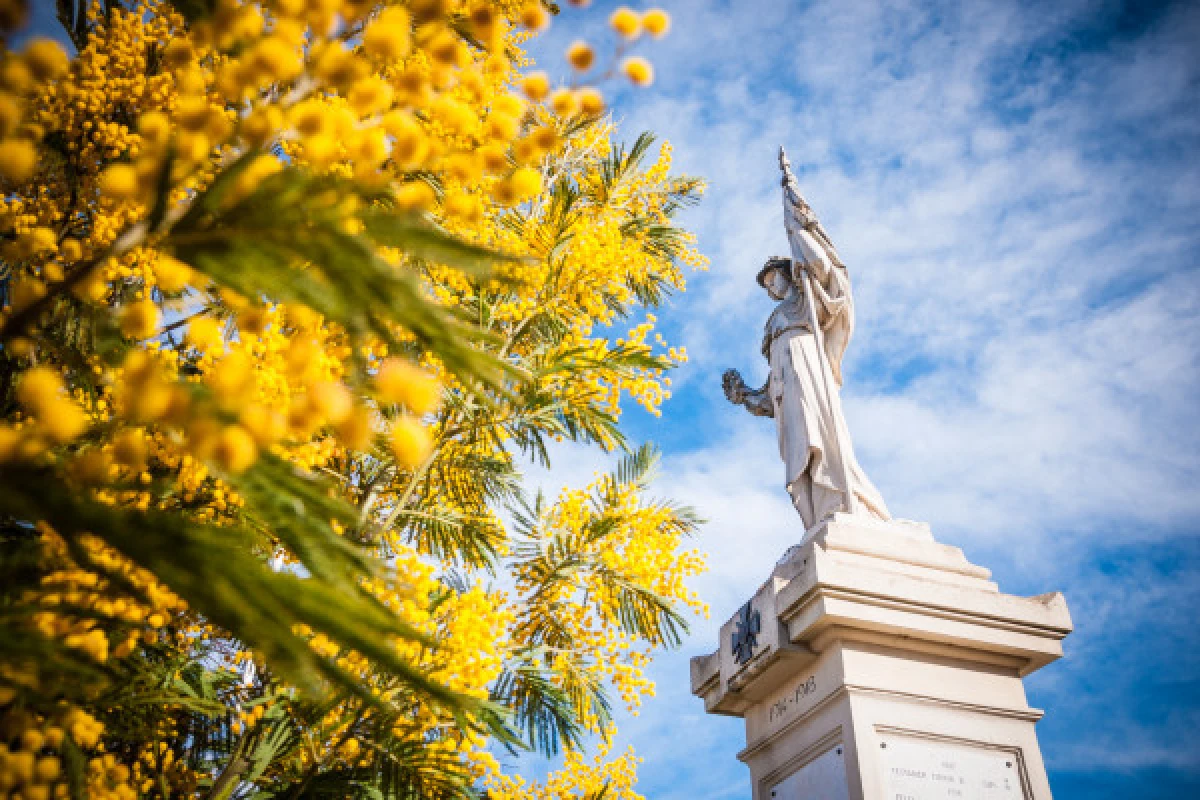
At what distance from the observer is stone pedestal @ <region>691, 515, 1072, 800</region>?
4094mm

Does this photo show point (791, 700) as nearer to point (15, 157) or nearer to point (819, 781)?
point (819, 781)

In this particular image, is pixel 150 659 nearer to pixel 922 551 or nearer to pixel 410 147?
pixel 410 147

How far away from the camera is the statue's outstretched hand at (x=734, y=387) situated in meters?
6.82

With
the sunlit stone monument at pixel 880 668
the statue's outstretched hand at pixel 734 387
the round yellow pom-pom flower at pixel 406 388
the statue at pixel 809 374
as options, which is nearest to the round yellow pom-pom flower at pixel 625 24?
the round yellow pom-pom flower at pixel 406 388

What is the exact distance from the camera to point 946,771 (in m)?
4.11

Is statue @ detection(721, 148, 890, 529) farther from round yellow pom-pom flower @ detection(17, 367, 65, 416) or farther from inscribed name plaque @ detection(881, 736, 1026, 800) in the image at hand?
round yellow pom-pom flower @ detection(17, 367, 65, 416)

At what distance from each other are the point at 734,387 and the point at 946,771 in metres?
3.61

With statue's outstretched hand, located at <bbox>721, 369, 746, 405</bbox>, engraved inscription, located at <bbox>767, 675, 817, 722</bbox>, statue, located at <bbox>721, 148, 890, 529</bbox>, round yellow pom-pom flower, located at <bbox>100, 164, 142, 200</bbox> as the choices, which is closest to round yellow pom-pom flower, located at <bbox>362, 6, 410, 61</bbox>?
round yellow pom-pom flower, located at <bbox>100, 164, 142, 200</bbox>

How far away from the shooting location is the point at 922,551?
4.96m

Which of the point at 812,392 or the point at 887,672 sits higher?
the point at 812,392

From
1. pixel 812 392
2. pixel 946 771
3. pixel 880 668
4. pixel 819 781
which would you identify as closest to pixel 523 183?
pixel 880 668

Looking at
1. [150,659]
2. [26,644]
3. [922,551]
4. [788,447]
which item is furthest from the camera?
[788,447]

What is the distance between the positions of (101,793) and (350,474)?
241 centimetres

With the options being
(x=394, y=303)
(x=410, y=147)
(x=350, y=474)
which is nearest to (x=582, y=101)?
(x=410, y=147)
